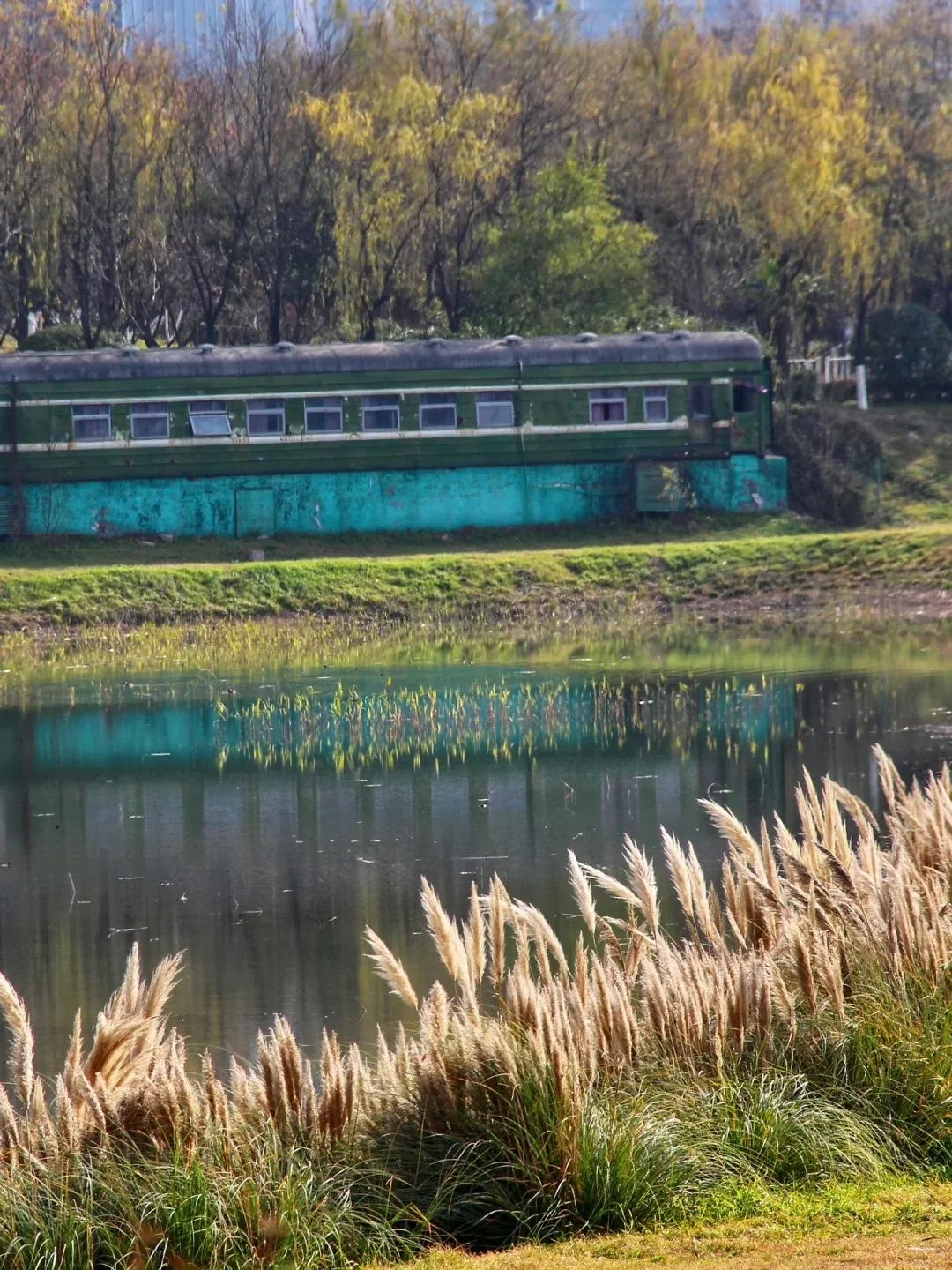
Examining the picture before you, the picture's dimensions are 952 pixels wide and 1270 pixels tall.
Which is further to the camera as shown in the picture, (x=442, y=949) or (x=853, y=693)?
(x=853, y=693)

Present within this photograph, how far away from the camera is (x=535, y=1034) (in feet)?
21.1

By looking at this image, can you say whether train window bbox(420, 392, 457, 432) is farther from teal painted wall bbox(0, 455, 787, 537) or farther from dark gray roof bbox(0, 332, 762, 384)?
teal painted wall bbox(0, 455, 787, 537)

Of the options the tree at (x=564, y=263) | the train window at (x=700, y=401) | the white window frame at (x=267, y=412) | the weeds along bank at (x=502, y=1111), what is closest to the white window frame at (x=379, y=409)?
the white window frame at (x=267, y=412)

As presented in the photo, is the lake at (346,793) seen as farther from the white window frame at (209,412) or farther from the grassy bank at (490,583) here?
the white window frame at (209,412)

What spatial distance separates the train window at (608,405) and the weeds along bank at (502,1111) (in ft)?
99.1

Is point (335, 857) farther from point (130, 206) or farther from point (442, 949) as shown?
point (130, 206)

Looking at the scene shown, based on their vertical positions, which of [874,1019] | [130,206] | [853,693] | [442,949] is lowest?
[853,693]

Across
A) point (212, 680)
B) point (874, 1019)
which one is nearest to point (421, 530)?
point (212, 680)

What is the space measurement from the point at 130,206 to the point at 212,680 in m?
21.6

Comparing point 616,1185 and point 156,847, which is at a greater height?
point 616,1185

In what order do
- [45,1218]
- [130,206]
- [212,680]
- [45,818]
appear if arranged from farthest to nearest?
[130,206], [212,680], [45,818], [45,1218]

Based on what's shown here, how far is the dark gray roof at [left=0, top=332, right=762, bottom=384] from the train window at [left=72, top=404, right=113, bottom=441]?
60cm

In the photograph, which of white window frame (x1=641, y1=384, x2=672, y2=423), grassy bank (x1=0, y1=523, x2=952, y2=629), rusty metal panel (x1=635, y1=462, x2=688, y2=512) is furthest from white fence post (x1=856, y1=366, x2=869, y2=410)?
grassy bank (x1=0, y1=523, x2=952, y2=629)

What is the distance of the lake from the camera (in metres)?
11.4
